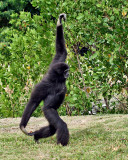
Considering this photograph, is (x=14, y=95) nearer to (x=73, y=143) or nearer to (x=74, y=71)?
(x=74, y=71)

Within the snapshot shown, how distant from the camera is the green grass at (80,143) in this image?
5.10 m

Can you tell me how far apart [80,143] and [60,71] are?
1.45 meters

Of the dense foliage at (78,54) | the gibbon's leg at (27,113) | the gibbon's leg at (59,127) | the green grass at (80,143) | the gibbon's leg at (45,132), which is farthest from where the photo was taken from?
the dense foliage at (78,54)

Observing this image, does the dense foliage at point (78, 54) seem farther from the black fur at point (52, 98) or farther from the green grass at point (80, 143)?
the black fur at point (52, 98)

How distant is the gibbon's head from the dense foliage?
7.20 feet

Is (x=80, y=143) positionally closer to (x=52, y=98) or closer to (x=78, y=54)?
(x=52, y=98)

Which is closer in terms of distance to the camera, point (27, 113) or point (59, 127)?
point (59, 127)

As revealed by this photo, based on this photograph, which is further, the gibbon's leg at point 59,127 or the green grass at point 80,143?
the gibbon's leg at point 59,127

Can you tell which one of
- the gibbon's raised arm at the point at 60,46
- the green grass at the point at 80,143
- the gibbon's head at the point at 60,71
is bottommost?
the green grass at the point at 80,143

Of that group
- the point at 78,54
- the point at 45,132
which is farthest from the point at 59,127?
the point at 78,54

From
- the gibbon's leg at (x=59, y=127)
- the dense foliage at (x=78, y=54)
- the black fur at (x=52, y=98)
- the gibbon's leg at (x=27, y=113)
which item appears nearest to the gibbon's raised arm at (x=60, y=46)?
the black fur at (x=52, y=98)

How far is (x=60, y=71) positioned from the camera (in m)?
5.94

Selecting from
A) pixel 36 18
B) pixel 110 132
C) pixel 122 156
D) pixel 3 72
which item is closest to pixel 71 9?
pixel 36 18

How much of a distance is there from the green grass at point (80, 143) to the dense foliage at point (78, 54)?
1421mm
